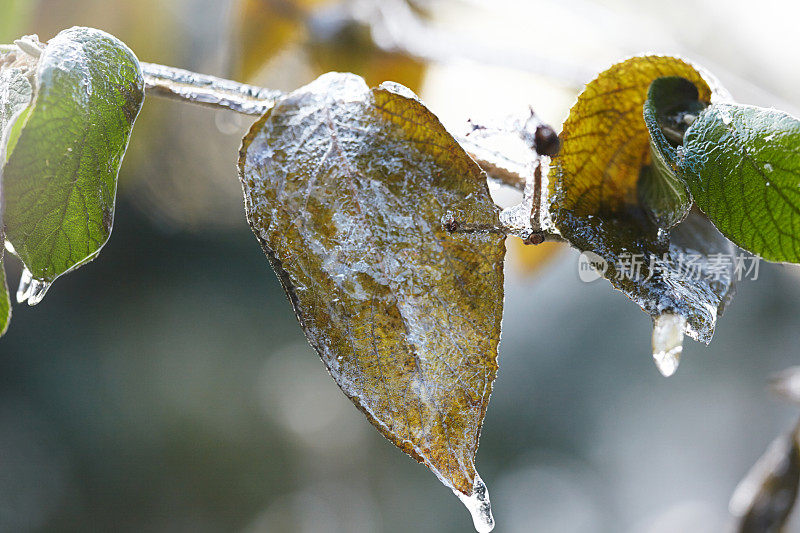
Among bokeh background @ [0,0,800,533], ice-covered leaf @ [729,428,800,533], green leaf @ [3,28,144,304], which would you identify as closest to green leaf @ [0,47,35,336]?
green leaf @ [3,28,144,304]

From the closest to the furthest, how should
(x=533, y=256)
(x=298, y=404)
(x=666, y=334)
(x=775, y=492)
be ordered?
(x=666, y=334)
(x=775, y=492)
(x=533, y=256)
(x=298, y=404)

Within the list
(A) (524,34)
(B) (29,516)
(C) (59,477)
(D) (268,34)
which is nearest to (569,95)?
(A) (524,34)

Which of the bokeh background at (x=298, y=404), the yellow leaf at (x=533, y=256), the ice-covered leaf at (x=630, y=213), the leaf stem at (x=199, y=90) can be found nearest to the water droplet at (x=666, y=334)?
the ice-covered leaf at (x=630, y=213)

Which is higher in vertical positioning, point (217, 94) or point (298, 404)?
point (217, 94)

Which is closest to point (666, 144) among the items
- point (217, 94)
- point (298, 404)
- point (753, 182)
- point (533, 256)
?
point (753, 182)

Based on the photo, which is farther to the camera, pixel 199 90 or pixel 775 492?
pixel 775 492

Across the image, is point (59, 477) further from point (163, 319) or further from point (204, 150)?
point (204, 150)

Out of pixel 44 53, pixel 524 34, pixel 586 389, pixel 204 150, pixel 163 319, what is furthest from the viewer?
pixel 163 319

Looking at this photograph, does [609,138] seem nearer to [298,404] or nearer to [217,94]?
[217,94]
